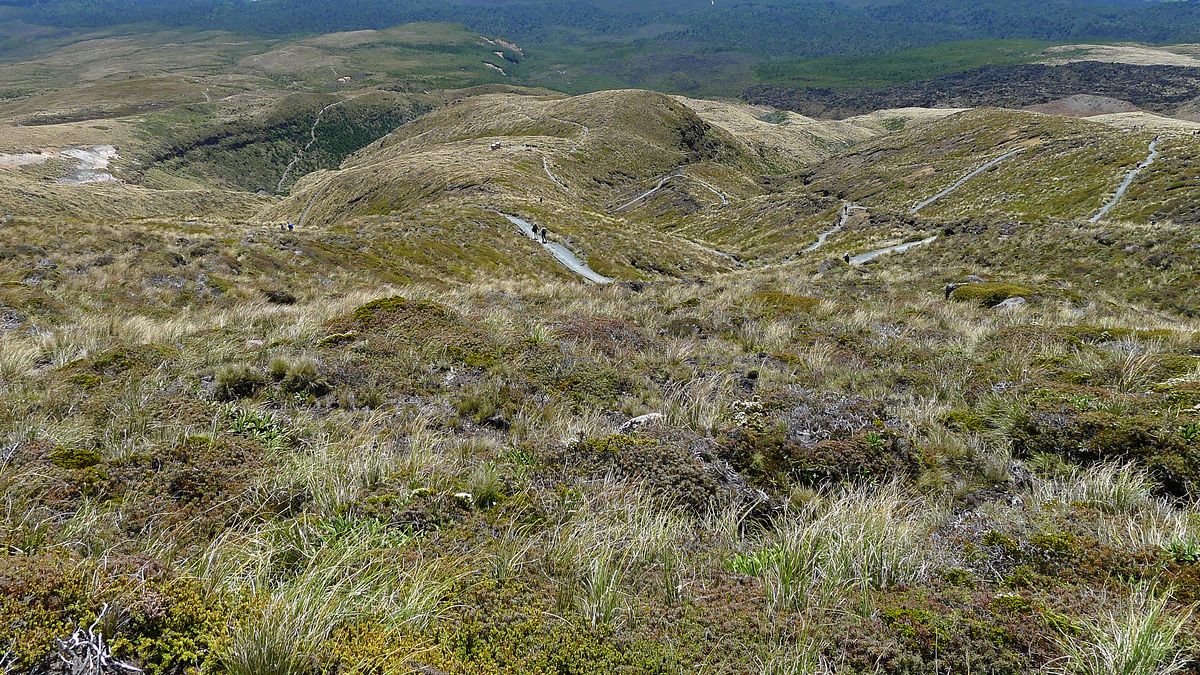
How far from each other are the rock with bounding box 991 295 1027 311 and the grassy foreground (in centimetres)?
581

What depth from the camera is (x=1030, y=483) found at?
420 cm

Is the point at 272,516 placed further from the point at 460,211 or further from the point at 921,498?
the point at 460,211

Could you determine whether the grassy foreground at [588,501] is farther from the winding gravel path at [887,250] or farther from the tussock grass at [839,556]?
the winding gravel path at [887,250]

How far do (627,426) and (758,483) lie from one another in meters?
1.40

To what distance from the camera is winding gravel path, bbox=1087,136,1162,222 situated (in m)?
39.3

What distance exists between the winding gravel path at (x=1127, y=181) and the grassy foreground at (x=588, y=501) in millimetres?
44852

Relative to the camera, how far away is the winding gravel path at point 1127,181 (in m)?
39.3

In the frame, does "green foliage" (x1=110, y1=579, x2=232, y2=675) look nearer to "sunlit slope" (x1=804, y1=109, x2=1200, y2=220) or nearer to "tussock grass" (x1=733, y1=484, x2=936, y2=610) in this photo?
"tussock grass" (x1=733, y1=484, x2=936, y2=610)

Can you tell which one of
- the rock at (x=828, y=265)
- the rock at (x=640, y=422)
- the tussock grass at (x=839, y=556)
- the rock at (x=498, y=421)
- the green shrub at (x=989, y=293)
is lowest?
the rock at (x=828, y=265)

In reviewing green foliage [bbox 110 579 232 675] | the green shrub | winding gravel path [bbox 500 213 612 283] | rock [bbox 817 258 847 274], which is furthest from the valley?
winding gravel path [bbox 500 213 612 283]

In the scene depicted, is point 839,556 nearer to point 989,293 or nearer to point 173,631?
point 173,631

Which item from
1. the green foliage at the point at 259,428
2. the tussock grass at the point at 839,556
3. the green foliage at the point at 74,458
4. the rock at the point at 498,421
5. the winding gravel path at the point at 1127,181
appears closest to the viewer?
the tussock grass at the point at 839,556

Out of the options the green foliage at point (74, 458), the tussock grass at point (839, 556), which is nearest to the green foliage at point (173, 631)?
the green foliage at point (74, 458)

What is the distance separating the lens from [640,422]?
5.21 m
